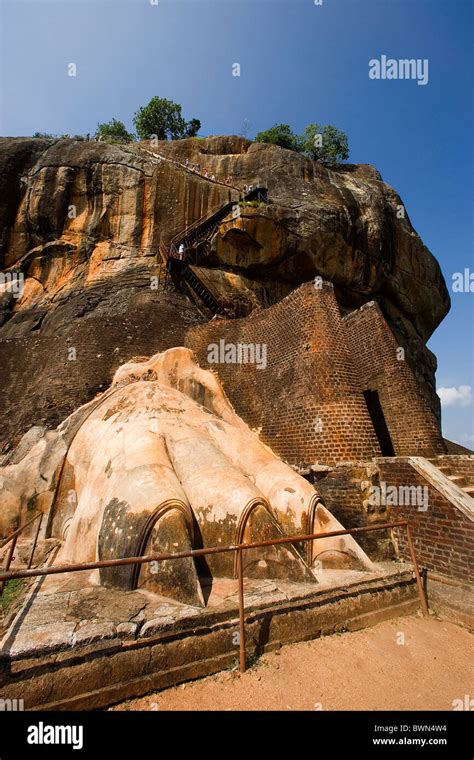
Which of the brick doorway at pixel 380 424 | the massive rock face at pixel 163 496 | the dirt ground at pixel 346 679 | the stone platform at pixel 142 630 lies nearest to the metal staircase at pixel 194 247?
the brick doorway at pixel 380 424

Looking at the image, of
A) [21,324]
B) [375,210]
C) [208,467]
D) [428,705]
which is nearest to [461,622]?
[428,705]

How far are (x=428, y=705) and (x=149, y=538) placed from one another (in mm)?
3245

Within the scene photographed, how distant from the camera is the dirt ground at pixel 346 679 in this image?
10.1ft

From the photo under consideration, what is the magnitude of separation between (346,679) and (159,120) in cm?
4461

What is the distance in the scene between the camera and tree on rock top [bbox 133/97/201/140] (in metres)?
34.8

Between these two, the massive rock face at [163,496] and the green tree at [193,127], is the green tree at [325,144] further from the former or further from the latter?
the massive rock face at [163,496]

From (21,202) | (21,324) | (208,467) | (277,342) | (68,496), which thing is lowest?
(68,496)

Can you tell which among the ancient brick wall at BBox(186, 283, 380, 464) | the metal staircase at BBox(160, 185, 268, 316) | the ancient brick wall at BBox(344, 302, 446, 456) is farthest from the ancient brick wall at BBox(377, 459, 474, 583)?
the metal staircase at BBox(160, 185, 268, 316)

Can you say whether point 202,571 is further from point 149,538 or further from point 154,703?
point 154,703

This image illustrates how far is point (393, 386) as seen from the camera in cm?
945

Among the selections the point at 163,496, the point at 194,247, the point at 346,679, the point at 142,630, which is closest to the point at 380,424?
the point at 346,679

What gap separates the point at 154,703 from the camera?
296 centimetres

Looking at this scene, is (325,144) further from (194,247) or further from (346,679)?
(346,679)

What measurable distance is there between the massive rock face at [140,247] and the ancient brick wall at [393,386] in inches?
282
